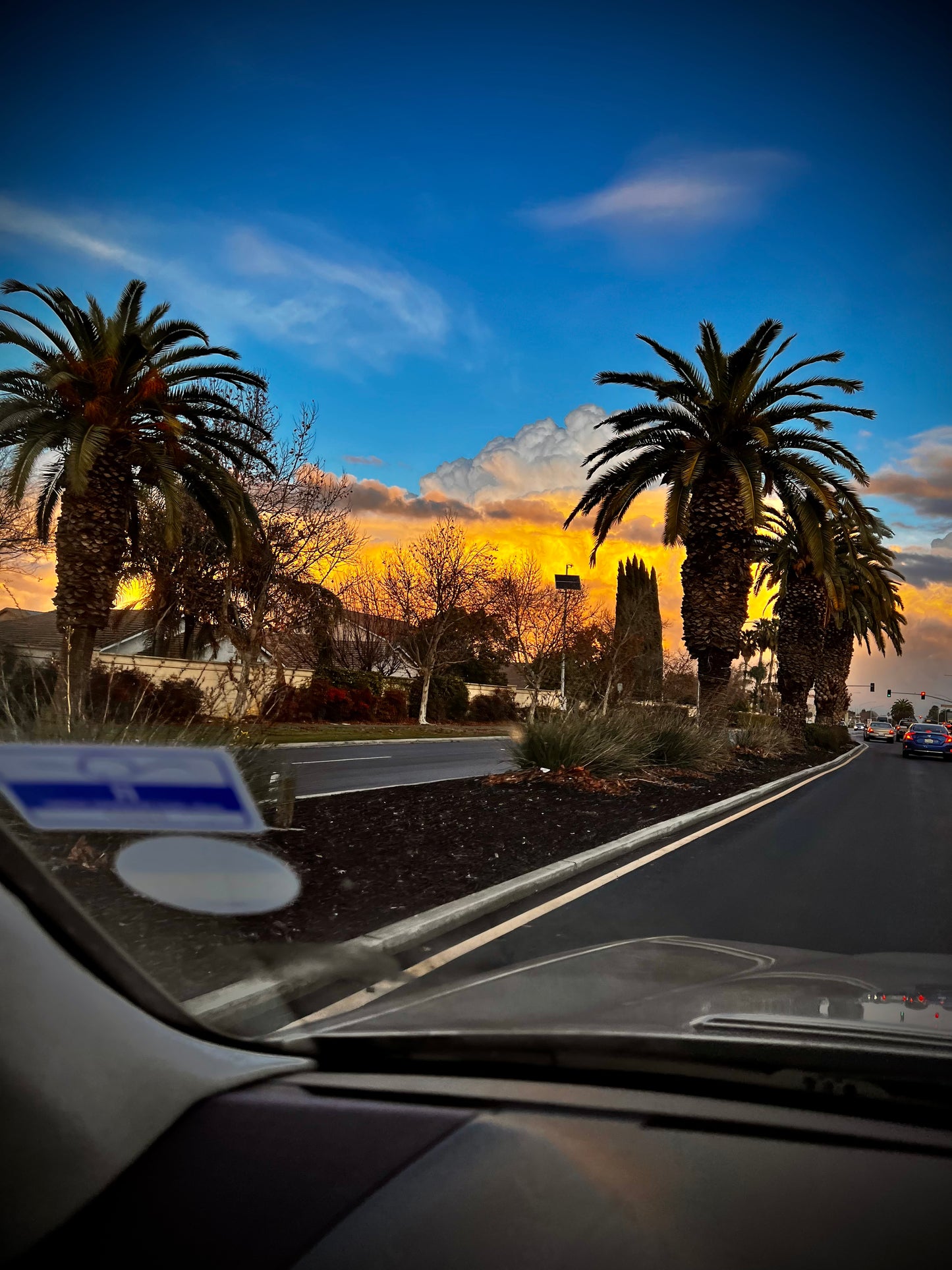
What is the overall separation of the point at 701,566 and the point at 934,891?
14847 mm

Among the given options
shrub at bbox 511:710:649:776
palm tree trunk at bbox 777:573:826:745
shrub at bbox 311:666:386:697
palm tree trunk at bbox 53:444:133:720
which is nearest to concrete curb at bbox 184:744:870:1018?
shrub at bbox 511:710:649:776

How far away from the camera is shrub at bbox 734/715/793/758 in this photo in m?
24.6

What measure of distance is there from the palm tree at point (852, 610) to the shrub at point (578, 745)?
12.4 m

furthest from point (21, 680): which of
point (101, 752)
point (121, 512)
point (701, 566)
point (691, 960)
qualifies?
point (701, 566)

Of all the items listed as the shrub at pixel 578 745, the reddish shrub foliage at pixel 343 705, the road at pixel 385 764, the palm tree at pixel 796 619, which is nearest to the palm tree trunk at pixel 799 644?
the palm tree at pixel 796 619

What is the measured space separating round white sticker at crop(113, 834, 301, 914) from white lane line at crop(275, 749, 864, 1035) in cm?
93

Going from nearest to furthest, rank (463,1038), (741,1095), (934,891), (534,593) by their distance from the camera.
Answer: (741,1095) → (463,1038) → (934,891) → (534,593)

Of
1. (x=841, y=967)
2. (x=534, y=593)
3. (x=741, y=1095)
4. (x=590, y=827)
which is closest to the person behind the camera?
(x=741, y=1095)

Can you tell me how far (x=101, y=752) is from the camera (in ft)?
14.8

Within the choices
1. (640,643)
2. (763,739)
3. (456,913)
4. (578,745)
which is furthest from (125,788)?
(640,643)

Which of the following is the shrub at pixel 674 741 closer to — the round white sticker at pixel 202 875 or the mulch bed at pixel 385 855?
the mulch bed at pixel 385 855

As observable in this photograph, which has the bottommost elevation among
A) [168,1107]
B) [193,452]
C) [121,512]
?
[168,1107]

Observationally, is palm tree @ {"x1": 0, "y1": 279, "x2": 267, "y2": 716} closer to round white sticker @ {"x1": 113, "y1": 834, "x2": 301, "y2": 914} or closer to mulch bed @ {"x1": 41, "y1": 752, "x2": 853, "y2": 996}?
mulch bed @ {"x1": 41, "y1": 752, "x2": 853, "y2": 996}

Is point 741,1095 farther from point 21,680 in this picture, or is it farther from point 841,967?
point 21,680
